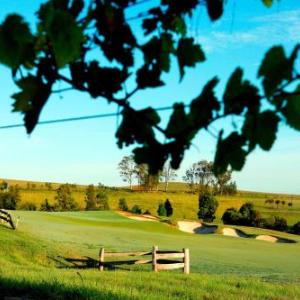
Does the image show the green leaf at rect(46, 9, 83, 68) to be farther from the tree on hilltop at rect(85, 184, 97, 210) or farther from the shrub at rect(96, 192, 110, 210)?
the shrub at rect(96, 192, 110, 210)

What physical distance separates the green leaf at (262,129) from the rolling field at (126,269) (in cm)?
755

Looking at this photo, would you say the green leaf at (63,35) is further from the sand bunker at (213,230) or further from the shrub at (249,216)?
the shrub at (249,216)

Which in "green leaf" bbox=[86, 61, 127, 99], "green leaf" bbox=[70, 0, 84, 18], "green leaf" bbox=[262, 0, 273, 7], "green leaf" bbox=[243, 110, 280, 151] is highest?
"green leaf" bbox=[262, 0, 273, 7]

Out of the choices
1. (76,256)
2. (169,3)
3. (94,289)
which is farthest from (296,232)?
(169,3)

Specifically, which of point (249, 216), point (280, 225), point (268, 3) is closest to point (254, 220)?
point (249, 216)

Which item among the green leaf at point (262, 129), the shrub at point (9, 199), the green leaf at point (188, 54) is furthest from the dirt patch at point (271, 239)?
the green leaf at point (262, 129)

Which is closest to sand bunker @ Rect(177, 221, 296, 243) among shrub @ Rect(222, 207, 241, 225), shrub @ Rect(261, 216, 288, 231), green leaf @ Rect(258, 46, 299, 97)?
shrub @ Rect(261, 216, 288, 231)

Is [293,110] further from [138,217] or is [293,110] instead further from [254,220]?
[254,220]

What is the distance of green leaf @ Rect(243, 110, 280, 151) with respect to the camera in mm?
1892

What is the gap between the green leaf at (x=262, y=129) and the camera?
189 centimetres

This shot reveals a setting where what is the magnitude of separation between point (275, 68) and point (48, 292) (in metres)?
8.33

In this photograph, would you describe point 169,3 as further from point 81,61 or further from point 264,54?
point 264,54

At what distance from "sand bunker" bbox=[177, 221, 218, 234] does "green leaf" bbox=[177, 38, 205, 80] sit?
49.6 m

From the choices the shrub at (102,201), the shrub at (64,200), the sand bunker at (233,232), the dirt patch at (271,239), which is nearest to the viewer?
the dirt patch at (271,239)
